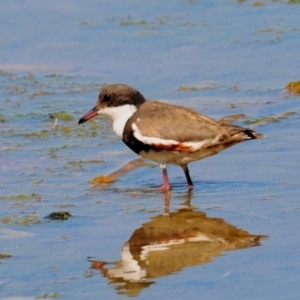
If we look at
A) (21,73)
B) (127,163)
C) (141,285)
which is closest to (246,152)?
(127,163)

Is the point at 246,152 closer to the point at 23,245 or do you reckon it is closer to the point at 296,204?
the point at 296,204

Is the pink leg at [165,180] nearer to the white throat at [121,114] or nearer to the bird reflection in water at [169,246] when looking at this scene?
the white throat at [121,114]

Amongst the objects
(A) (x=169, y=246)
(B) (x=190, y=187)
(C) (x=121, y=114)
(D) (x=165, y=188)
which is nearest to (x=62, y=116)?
(C) (x=121, y=114)

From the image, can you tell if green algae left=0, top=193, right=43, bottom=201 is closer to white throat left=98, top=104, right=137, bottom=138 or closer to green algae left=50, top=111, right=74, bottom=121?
white throat left=98, top=104, right=137, bottom=138

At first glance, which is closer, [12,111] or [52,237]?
[52,237]

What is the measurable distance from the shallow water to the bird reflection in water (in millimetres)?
17

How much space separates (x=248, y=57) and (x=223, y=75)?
819 mm

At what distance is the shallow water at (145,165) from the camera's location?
691 cm

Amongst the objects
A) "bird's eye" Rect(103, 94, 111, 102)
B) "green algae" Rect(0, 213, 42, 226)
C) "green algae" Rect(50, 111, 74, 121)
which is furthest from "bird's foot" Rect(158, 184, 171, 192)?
"green algae" Rect(50, 111, 74, 121)

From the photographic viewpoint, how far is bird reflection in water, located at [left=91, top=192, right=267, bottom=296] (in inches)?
271

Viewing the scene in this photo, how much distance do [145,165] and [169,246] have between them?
9.38ft

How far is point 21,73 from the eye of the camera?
564 inches

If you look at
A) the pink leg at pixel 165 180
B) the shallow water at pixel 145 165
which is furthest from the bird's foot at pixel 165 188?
the shallow water at pixel 145 165

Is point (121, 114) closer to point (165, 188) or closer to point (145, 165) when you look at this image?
point (145, 165)
